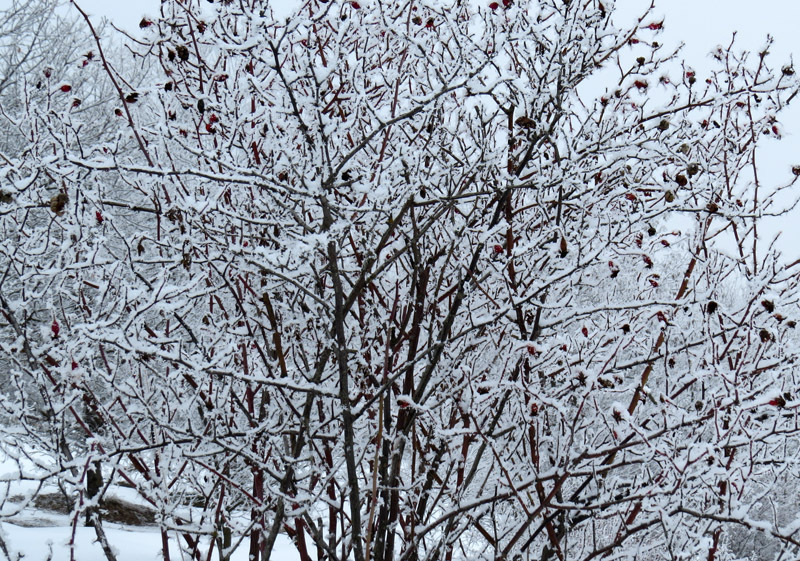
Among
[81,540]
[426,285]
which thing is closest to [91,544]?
[81,540]

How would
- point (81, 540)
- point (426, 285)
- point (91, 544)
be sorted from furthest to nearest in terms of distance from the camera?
point (81, 540)
point (91, 544)
point (426, 285)

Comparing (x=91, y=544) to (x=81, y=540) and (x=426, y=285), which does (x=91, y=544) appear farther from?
(x=426, y=285)

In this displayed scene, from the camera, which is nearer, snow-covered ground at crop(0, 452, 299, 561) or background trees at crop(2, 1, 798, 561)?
background trees at crop(2, 1, 798, 561)

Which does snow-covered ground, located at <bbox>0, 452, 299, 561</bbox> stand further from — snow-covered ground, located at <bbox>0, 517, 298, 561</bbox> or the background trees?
the background trees

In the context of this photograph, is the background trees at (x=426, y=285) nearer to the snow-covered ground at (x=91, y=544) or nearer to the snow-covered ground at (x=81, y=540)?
the snow-covered ground at (x=81, y=540)

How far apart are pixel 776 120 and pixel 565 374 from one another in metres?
1.28

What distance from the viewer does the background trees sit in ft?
6.98

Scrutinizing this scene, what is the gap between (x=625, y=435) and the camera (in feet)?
7.51

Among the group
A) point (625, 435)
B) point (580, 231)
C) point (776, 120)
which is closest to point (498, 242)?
point (580, 231)

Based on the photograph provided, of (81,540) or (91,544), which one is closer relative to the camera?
(91,544)

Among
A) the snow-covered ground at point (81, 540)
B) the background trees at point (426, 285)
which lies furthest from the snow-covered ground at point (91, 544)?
the background trees at point (426, 285)

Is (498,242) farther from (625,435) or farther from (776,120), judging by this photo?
(776,120)

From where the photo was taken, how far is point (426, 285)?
2604mm

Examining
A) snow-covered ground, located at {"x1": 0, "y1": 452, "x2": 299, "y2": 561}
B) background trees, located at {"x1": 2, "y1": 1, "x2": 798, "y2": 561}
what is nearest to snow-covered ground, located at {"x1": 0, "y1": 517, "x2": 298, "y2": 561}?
snow-covered ground, located at {"x1": 0, "y1": 452, "x2": 299, "y2": 561}
